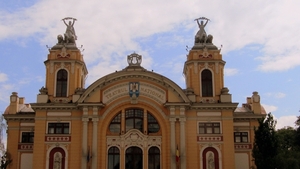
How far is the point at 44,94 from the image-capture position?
41.7 meters

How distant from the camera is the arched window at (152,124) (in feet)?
135

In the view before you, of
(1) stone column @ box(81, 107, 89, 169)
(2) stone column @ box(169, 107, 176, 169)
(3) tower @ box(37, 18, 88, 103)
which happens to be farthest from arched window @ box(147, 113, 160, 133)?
(3) tower @ box(37, 18, 88, 103)

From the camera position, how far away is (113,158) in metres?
40.4

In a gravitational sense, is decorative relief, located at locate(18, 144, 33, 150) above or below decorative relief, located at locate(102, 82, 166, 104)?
below

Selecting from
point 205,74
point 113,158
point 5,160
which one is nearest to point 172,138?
point 113,158

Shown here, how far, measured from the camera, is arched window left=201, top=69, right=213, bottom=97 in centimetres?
4264

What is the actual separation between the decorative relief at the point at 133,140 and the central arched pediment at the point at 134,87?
3438 mm

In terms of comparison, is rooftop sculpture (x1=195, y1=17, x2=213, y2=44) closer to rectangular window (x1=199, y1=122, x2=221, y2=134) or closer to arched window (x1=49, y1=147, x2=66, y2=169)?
rectangular window (x1=199, y1=122, x2=221, y2=134)

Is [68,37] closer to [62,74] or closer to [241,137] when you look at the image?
[62,74]

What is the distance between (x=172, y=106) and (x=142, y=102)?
115 inches

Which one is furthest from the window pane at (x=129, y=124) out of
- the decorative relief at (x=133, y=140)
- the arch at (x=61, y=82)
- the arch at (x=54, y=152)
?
the arch at (x=61, y=82)

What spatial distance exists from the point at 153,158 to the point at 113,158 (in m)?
3.68

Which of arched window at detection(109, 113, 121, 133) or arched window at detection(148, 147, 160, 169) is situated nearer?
arched window at detection(148, 147, 160, 169)

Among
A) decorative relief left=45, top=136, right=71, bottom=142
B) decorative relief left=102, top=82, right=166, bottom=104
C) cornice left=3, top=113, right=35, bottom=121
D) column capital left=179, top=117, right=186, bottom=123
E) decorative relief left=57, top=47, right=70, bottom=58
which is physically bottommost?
decorative relief left=45, top=136, right=71, bottom=142
